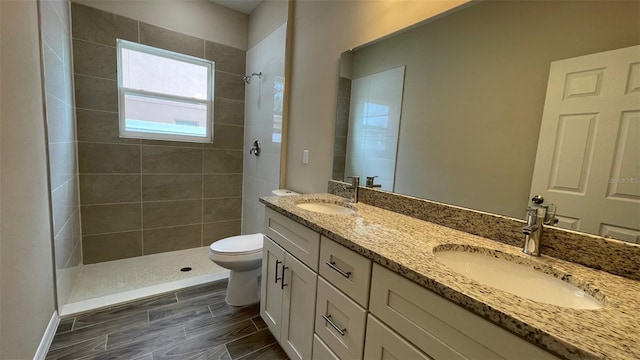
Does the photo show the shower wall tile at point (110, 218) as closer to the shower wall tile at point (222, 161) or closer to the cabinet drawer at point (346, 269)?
the shower wall tile at point (222, 161)

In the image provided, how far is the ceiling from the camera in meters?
2.75

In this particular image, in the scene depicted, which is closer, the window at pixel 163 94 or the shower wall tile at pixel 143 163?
the shower wall tile at pixel 143 163

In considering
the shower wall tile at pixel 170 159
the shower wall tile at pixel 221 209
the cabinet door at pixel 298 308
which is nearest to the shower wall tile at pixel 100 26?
the shower wall tile at pixel 170 159

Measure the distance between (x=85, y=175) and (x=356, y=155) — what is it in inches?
97.8

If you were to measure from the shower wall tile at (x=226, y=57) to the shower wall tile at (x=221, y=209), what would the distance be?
151 cm

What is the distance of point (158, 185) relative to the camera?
9.12 feet

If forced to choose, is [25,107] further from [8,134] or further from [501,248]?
[501,248]

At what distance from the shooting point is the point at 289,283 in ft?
4.58

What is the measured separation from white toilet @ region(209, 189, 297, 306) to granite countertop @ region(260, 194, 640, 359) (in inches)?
32.6

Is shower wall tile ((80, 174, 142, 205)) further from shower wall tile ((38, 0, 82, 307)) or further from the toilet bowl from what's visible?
the toilet bowl

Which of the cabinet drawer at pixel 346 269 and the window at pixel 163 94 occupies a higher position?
the window at pixel 163 94

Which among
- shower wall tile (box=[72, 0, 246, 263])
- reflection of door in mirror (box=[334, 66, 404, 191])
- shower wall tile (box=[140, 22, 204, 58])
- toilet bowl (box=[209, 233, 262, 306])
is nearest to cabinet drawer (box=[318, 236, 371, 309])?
reflection of door in mirror (box=[334, 66, 404, 191])

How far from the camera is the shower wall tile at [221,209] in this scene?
311cm

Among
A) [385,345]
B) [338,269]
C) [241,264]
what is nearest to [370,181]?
[338,269]
